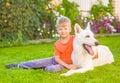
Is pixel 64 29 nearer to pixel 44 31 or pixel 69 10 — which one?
pixel 44 31

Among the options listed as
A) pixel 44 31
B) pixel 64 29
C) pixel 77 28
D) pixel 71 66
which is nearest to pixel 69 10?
pixel 44 31

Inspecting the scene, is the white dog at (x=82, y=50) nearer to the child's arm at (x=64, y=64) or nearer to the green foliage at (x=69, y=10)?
the child's arm at (x=64, y=64)

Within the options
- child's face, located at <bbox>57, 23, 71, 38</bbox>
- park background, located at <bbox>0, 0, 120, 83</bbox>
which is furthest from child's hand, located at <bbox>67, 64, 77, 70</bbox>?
child's face, located at <bbox>57, 23, 71, 38</bbox>

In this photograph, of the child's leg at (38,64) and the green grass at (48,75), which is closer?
the green grass at (48,75)

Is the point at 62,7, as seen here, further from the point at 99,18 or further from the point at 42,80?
the point at 42,80

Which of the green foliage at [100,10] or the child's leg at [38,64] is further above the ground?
the child's leg at [38,64]

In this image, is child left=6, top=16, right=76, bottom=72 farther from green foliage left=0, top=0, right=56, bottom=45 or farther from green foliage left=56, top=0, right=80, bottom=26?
green foliage left=56, top=0, right=80, bottom=26

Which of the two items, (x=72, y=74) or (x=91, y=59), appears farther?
(x=91, y=59)

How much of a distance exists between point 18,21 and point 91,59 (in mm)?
4362

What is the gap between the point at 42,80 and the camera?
618 centimetres

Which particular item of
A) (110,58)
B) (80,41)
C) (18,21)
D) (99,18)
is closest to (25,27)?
(18,21)

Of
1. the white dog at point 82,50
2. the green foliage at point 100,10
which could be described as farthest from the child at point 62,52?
the green foliage at point 100,10

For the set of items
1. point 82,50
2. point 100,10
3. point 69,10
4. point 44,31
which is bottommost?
point 44,31

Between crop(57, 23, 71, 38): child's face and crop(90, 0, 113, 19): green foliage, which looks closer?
crop(57, 23, 71, 38): child's face
